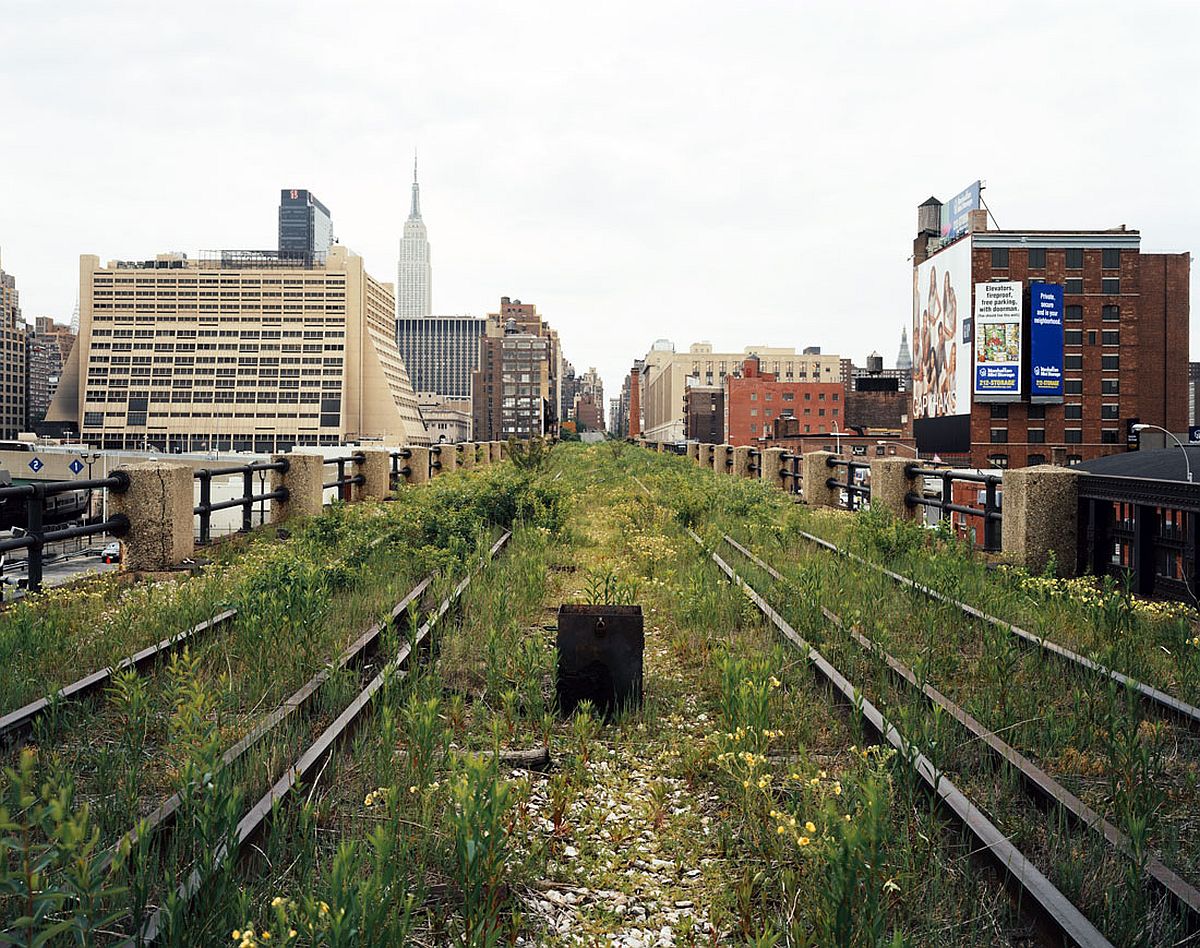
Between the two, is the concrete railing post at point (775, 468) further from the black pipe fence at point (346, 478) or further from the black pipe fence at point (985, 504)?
the black pipe fence at point (346, 478)

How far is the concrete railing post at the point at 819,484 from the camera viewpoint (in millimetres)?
20750

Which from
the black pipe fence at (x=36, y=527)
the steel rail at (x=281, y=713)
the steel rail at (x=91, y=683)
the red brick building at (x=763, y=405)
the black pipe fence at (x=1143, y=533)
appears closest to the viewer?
the steel rail at (x=281, y=713)

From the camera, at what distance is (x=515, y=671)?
605 centimetres

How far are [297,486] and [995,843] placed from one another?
14.1 m

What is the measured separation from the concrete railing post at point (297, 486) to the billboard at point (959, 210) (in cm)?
10798

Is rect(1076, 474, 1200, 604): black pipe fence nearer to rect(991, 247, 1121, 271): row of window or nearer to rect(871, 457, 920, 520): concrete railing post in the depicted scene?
rect(871, 457, 920, 520): concrete railing post

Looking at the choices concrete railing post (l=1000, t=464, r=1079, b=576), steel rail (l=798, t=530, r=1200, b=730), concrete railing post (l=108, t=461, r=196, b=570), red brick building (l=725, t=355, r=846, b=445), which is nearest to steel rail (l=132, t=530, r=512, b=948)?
steel rail (l=798, t=530, r=1200, b=730)

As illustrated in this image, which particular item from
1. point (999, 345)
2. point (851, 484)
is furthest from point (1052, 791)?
point (999, 345)

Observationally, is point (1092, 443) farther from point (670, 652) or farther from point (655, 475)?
point (670, 652)

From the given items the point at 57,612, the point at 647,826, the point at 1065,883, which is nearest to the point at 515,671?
the point at 647,826

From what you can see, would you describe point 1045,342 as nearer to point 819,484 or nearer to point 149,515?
point 819,484

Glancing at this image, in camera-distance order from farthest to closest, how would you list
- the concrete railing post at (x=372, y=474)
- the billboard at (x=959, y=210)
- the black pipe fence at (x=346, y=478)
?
the billboard at (x=959, y=210), the concrete railing post at (x=372, y=474), the black pipe fence at (x=346, y=478)

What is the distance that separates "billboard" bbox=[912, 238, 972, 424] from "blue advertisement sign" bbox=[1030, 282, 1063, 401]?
275 inches

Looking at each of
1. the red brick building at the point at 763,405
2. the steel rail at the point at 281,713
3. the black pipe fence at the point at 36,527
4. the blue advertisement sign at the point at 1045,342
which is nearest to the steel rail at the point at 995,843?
the steel rail at the point at 281,713
